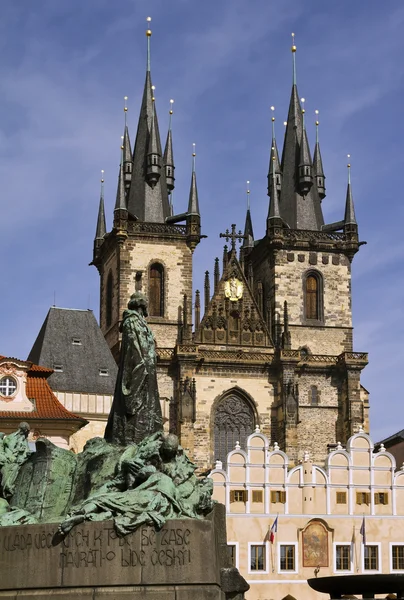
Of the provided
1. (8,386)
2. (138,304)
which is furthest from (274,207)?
(138,304)

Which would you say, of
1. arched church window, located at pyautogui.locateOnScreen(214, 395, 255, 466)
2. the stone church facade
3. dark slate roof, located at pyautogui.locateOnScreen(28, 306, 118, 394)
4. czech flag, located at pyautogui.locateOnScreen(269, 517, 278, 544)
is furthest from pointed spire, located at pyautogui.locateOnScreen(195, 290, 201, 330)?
czech flag, located at pyautogui.locateOnScreen(269, 517, 278, 544)

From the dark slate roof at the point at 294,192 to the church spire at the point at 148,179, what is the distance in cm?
679

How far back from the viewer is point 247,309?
6266cm

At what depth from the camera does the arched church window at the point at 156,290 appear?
6162 cm

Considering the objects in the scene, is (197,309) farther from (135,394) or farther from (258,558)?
(135,394)

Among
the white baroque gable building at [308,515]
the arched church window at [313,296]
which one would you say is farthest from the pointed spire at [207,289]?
the white baroque gable building at [308,515]

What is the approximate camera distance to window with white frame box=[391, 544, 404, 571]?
143 feet

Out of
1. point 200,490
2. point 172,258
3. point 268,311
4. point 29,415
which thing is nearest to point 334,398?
point 268,311

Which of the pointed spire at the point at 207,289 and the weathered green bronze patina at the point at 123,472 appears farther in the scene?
the pointed spire at the point at 207,289

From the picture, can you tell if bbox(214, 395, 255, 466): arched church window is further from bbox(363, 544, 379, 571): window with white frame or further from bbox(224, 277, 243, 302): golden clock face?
bbox(363, 544, 379, 571): window with white frame

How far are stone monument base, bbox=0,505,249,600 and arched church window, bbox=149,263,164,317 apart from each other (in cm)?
4948

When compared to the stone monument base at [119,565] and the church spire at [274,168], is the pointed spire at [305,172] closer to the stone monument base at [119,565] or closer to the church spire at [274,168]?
the church spire at [274,168]

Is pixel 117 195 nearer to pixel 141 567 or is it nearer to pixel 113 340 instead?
pixel 113 340

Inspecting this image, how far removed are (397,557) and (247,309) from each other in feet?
70.6
